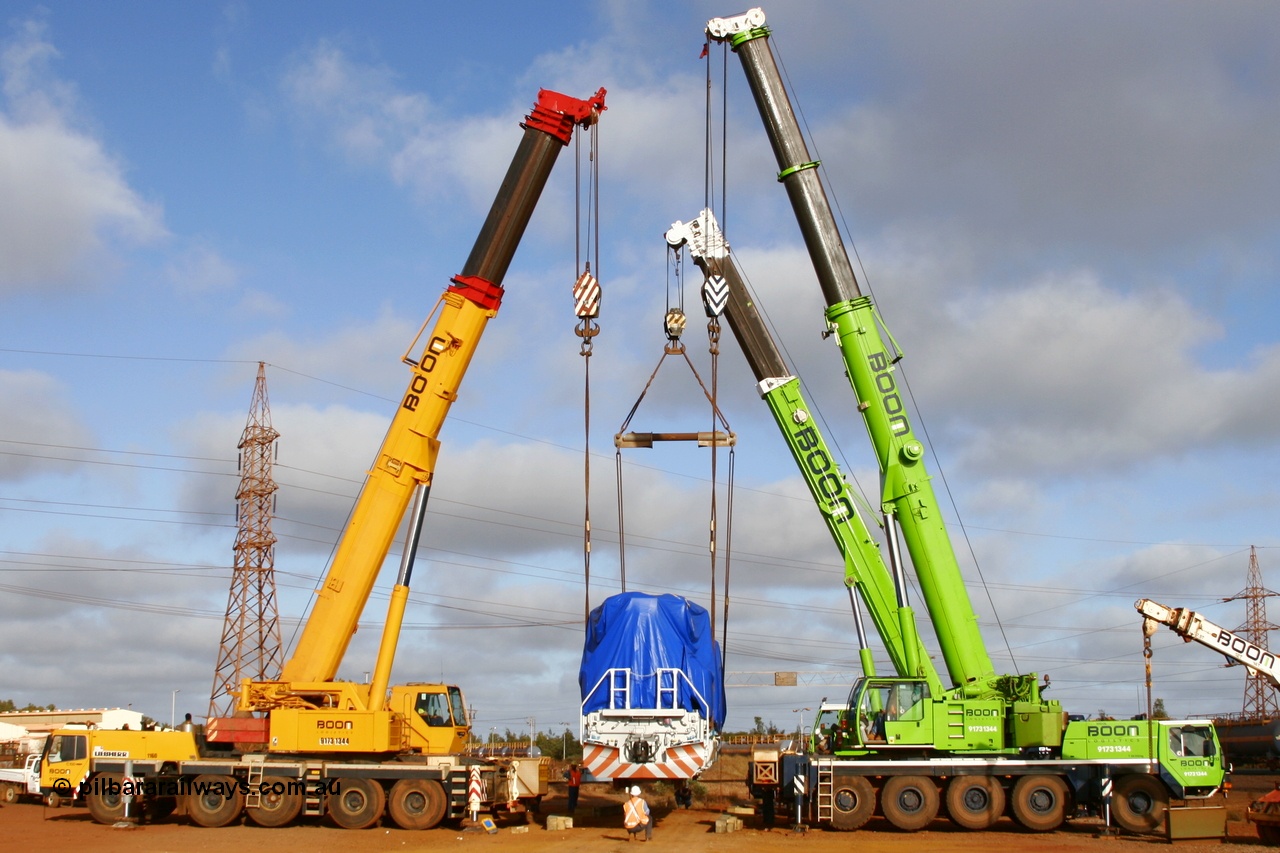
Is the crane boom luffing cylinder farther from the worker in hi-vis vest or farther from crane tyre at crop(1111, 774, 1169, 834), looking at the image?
crane tyre at crop(1111, 774, 1169, 834)

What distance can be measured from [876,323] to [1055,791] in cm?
1026

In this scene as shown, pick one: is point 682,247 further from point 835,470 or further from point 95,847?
point 95,847

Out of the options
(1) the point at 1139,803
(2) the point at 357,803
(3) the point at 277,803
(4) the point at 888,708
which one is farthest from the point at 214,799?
(1) the point at 1139,803

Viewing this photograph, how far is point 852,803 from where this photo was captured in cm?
2405

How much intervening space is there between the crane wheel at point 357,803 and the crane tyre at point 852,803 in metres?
9.35

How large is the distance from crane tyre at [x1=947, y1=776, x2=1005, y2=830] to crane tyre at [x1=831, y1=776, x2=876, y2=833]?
5.34 feet

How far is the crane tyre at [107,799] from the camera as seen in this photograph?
1010 inches

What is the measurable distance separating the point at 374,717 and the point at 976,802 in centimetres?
1243

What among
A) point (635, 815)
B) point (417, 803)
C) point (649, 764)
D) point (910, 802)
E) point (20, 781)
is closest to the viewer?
point (635, 815)

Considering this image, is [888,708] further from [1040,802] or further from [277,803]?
[277,803]

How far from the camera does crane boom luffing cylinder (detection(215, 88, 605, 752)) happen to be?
24156 millimetres

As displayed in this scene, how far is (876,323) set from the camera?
25141mm

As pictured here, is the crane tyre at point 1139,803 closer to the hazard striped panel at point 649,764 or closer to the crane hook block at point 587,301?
the hazard striped panel at point 649,764

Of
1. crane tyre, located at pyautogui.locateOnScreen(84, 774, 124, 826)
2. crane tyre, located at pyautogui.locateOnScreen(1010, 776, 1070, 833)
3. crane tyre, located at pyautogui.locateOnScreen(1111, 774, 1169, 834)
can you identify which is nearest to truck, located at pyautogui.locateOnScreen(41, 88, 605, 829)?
crane tyre, located at pyautogui.locateOnScreen(84, 774, 124, 826)
